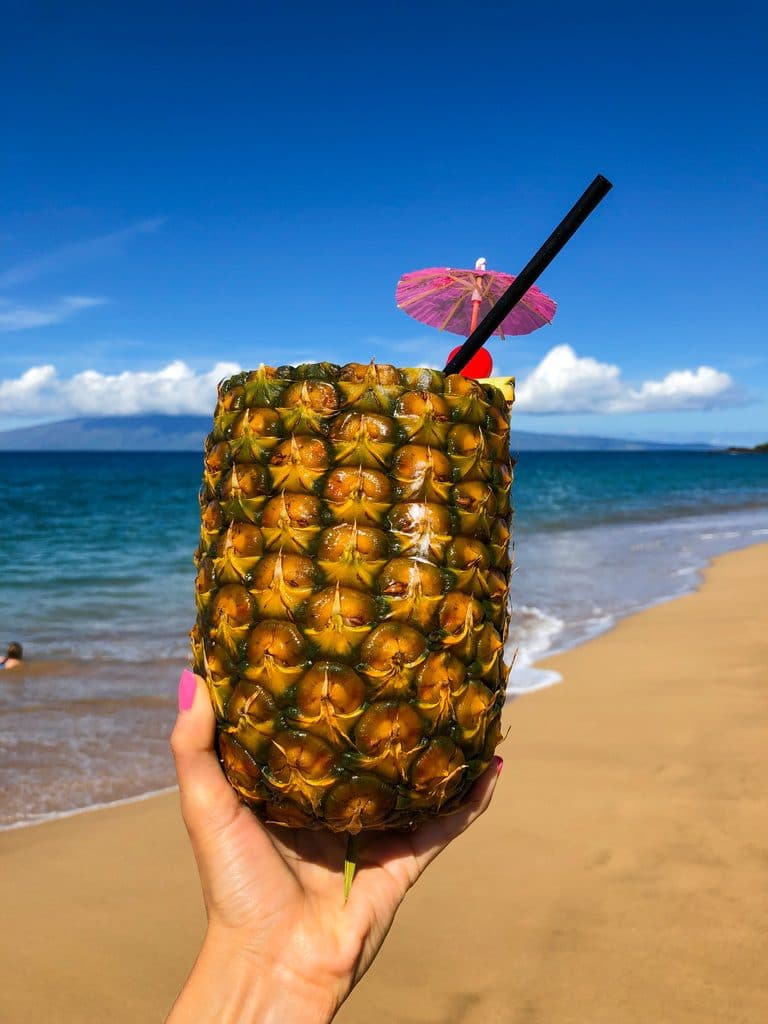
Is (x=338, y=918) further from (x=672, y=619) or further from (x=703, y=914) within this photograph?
(x=672, y=619)

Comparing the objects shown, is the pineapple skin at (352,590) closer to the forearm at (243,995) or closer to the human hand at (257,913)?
the human hand at (257,913)

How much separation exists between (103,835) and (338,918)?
3.75m

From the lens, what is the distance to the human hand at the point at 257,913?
8.30ft

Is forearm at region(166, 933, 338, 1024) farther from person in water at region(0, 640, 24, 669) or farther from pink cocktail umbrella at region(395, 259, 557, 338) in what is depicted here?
person in water at region(0, 640, 24, 669)

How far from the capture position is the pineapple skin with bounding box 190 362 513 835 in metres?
2.39

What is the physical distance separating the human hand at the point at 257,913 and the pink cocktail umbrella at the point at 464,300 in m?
1.44

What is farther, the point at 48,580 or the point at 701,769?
the point at 48,580

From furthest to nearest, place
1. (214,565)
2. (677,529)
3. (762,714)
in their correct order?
(677,529)
(762,714)
(214,565)

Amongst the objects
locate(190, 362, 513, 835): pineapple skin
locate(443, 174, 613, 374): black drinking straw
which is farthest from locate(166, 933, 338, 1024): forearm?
locate(443, 174, 613, 374): black drinking straw

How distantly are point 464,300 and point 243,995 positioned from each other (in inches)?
90.5

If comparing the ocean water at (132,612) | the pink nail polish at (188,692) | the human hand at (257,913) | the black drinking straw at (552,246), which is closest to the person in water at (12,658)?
the ocean water at (132,612)

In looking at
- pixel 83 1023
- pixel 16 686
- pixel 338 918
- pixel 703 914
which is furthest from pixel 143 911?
pixel 16 686

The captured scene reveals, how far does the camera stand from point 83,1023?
4.06 metres

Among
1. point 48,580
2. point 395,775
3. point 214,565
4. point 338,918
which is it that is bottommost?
point 48,580
